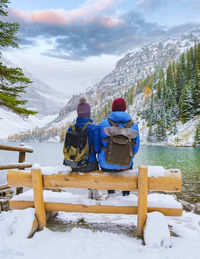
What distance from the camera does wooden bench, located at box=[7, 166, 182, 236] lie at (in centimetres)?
373

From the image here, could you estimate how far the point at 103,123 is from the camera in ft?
13.4

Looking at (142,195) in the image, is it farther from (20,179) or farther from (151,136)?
(151,136)

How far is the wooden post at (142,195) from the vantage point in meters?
3.71

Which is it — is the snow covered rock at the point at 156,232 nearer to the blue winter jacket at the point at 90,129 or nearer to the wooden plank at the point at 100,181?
the wooden plank at the point at 100,181

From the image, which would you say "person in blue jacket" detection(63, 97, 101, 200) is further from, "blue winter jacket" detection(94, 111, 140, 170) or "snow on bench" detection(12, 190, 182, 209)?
"snow on bench" detection(12, 190, 182, 209)

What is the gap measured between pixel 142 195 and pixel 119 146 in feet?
3.48

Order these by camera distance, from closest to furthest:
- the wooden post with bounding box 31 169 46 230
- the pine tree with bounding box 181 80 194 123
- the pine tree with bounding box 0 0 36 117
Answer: the wooden post with bounding box 31 169 46 230, the pine tree with bounding box 0 0 36 117, the pine tree with bounding box 181 80 194 123

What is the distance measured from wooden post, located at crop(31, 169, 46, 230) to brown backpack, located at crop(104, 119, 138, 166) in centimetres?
149

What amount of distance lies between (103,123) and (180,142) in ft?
201

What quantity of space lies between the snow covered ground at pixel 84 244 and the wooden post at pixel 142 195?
0.23m

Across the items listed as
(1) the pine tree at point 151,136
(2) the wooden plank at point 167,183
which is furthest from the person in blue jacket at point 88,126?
(1) the pine tree at point 151,136

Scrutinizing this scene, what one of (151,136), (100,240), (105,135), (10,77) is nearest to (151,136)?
(151,136)

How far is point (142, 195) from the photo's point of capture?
375cm

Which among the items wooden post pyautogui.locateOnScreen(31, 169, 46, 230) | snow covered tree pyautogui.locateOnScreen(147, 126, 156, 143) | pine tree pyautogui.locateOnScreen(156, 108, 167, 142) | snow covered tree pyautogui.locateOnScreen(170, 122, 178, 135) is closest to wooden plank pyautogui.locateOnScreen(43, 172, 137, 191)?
wooden post pyautogui.locateOnScreen(31, 169, 46, 230)
